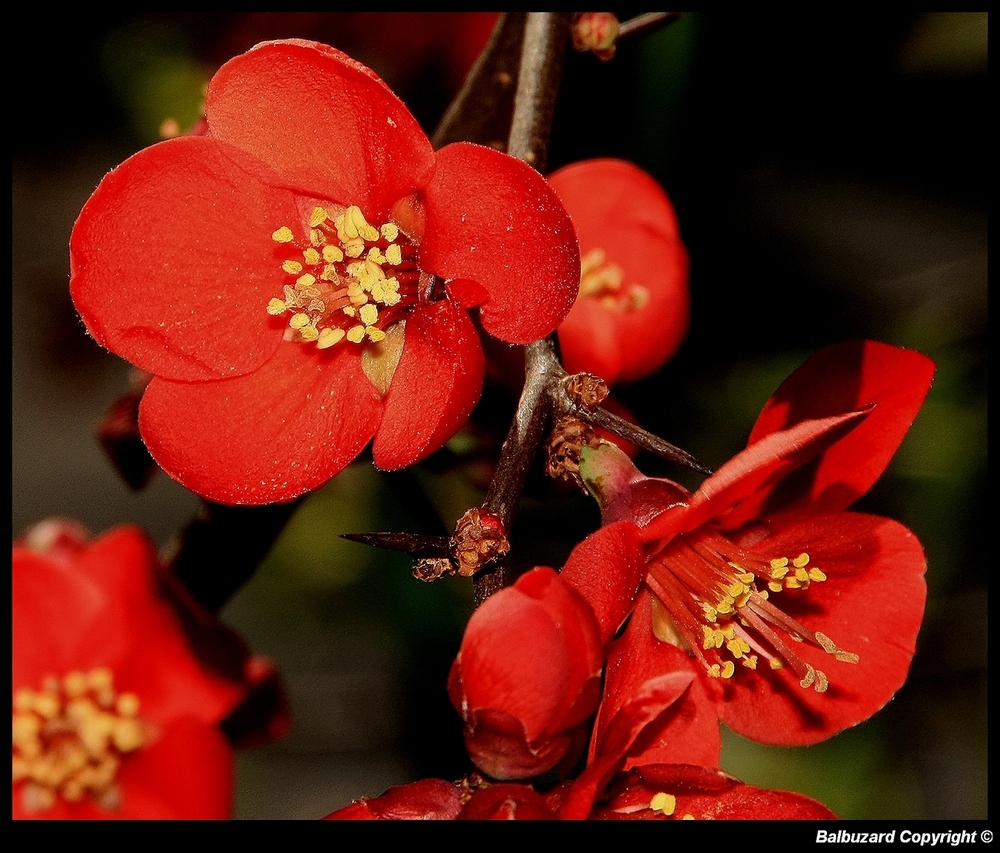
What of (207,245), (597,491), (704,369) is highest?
(207,245)

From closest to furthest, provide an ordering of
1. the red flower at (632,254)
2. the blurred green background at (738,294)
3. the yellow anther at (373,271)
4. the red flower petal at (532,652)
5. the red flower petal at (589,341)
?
the red flower petal at (532,652), the yellow anther at (373,271), the red flower petal at (589,341), the red flower at (632,254), the blurred green background at (738,294)

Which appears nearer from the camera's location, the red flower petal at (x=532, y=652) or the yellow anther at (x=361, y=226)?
the red flower petal at (x=532, y=652)

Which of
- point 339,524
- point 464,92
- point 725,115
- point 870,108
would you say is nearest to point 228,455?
point 464,92

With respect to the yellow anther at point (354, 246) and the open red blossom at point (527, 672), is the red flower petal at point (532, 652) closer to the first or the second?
the open red blossom at point (527, 672)

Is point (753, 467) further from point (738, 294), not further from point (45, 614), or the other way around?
point (738, 294)

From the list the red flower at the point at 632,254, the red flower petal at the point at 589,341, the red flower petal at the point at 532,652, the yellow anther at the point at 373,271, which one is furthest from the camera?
the red flower at the point at 632,254

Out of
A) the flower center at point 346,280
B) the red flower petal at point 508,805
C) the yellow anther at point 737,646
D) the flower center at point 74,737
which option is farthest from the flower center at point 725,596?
the flower center at point 74,737

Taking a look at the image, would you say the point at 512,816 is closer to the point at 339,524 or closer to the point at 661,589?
the point at 661,589
